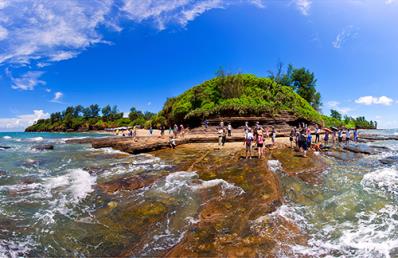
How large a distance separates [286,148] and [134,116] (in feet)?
354

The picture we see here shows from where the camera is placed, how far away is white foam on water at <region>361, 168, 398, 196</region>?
10.5m

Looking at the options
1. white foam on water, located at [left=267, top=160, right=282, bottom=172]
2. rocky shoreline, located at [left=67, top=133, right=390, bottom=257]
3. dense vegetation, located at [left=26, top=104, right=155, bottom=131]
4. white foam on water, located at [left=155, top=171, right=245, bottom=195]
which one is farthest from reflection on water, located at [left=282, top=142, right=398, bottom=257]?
dense vegetation, located at [left=26, top=104, right=155, bottom=131]

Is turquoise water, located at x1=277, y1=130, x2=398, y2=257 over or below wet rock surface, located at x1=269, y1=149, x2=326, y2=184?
below

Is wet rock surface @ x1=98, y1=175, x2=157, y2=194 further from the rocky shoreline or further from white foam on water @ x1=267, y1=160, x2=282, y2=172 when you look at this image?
white foam on water @ x1=267, y1=160, x2=282, y2=172

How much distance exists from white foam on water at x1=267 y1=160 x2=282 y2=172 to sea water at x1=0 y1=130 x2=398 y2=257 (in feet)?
0.65

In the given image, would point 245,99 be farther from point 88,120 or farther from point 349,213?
point 88,120

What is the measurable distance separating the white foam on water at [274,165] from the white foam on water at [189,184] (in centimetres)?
361

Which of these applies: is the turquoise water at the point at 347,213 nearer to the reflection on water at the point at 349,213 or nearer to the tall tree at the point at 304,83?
the reflection on water at the point at 349,213

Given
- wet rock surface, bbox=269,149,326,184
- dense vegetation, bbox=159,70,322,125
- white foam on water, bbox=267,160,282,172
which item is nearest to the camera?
wet rock surface, bbox=269,149,326,184

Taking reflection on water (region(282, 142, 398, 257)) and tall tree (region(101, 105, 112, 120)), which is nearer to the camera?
reflection on water (region(282, 142, 398, 257))

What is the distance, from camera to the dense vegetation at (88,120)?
A: 116 m

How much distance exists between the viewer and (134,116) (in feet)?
397

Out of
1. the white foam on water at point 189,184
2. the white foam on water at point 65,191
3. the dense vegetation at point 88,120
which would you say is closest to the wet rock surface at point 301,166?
the white foam on water at point 189,184

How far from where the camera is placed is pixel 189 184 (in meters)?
10.9
